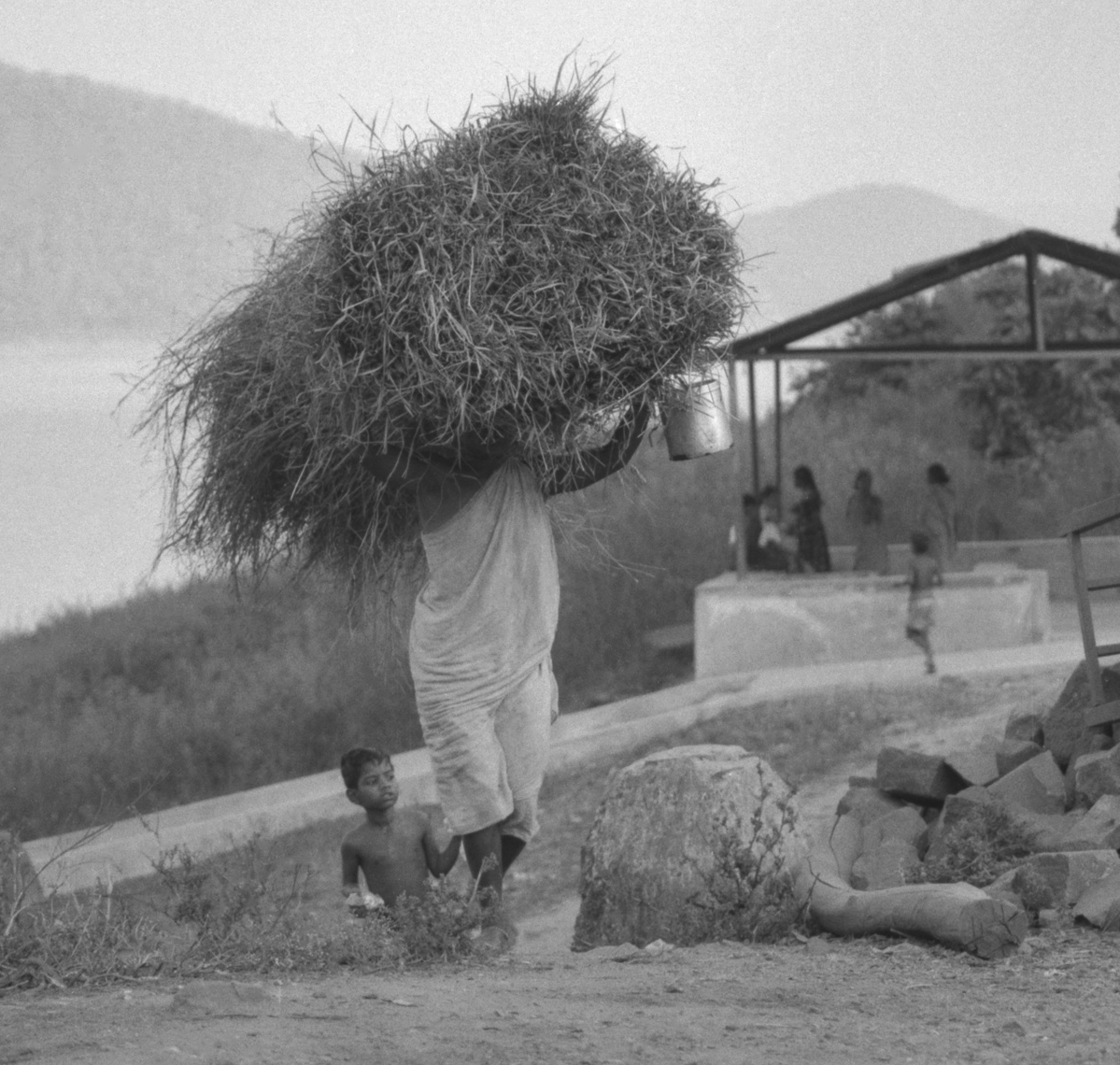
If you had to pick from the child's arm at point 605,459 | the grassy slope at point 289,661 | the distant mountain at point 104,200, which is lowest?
the grassy slope at point 289,661

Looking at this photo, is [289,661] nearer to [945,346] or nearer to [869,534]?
[869,534]

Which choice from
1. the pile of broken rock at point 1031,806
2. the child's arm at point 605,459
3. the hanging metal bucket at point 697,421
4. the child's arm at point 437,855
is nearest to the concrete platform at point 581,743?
the pile of broken rock at point 1031,806

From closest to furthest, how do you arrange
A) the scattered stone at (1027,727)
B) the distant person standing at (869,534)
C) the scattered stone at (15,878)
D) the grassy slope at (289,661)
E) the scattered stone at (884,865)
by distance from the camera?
the scattered stone at (15,878)
the scattered stone at (884,865)
the scattered stone at (1027,727)
the distant person standing at (869,534)
the grassy slope at (289,661)

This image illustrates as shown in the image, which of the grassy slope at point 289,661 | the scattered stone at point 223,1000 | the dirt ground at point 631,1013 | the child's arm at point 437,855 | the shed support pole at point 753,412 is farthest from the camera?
the grassy slope at point 289,661

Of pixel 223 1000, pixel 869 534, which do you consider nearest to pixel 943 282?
pixel 869 534

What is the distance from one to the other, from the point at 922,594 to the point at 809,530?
87.5 inches

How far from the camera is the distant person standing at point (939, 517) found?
12.2 metres

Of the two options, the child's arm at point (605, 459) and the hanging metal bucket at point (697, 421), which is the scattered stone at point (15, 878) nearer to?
the child's arm at point (605, 459)

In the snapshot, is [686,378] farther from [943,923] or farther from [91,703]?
[91,703]

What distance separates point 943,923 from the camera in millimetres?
4066

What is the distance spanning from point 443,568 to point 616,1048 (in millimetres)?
1736

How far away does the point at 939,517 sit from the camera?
1238 centimetres

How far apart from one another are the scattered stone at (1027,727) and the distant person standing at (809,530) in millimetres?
6301

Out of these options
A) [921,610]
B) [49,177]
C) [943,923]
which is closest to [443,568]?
[943,923]
